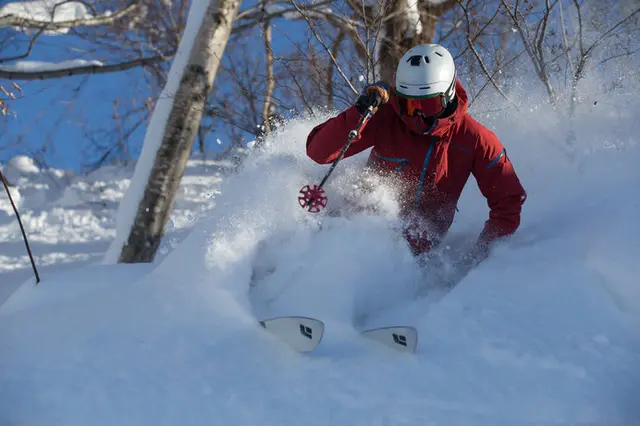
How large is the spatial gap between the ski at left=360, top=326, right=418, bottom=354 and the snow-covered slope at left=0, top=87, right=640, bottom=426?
0.05 m

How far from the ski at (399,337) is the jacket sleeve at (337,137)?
108 centimetres

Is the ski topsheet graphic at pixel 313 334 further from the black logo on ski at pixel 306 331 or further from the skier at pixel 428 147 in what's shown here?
the skier at pixel 428 147

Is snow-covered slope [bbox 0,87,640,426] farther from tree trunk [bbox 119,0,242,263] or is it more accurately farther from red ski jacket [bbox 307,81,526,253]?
tree trunk [bbox 119,0,242,263]

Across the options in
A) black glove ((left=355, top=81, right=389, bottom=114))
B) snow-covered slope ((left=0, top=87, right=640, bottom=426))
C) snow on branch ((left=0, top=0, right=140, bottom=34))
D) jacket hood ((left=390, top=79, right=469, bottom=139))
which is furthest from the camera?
snow on branch ((left=0, top=0, right=140, bottom=34))

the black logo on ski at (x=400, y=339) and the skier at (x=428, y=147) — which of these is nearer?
the black logo on ski at (x=400, y=339)

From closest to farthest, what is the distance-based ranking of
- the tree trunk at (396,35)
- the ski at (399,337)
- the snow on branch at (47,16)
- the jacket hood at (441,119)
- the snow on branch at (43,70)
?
the ski at (399,337), the jacket hood at (441,119), the tree trunk at (396,35), the snow on branch at (43,70), the snow on branch at (47,16)

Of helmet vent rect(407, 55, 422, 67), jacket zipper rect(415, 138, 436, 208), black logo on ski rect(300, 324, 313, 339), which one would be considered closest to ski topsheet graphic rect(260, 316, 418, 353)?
black logo on ski rect(300, 324, 313, 339)

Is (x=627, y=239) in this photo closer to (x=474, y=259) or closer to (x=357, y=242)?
(x=474, y=259)

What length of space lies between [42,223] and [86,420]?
346 inches

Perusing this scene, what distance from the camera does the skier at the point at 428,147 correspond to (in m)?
2.76

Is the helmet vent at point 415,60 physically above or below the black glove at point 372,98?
above

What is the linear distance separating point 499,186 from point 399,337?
1.26 m

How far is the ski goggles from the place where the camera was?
2.76 meters

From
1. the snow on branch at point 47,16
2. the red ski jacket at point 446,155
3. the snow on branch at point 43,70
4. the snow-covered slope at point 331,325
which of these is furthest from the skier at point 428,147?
the snow on branch at point 47,16
